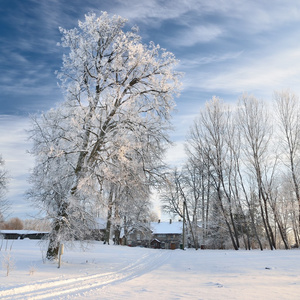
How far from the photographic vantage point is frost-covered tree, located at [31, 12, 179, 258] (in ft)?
40.7

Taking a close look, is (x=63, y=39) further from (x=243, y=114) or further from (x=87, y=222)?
(x=243, y=114)

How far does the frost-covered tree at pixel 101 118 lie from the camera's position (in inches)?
488

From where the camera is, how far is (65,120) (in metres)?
13.3

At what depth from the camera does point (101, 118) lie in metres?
13.0

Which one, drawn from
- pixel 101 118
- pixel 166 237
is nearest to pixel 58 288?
pixel 101 118

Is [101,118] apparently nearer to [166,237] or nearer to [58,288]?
[58,288]

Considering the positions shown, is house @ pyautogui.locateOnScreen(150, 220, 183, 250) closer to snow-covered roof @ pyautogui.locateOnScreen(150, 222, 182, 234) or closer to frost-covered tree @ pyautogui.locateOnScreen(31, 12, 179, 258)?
snow-covered roof @ pyautogui.locateOnScreen(150, 222, 182, 234)

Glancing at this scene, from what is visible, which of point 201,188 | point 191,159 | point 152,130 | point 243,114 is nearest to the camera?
point 152,130

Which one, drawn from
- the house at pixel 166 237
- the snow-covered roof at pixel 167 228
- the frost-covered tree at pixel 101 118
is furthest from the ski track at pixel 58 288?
the snow-covered roof at pixel 167 228

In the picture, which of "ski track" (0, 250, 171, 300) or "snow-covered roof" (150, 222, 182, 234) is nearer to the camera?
"ski track" (0, 250, 171, 300)

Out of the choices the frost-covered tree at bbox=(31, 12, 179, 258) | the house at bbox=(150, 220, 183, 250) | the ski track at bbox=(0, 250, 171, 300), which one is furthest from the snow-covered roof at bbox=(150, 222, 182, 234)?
the ski track at bbox=(0, 250, 171, 300)

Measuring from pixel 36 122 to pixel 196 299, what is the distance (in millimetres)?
10283

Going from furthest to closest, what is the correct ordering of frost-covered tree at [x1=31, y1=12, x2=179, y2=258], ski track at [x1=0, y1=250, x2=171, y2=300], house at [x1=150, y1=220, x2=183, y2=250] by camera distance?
1. house at [x1=150, y1=220, x2=183, y2=250]
2. frost-covered tree at [x1=31, y1=12, x2=179, y2=258]
3. ski track at [x1=0, y1=250, x2=171, y2=300]

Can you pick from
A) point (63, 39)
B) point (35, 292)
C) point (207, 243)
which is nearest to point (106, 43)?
point (63, 39)
